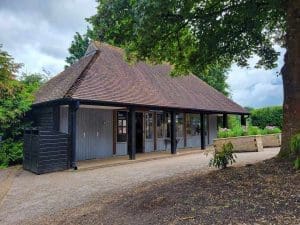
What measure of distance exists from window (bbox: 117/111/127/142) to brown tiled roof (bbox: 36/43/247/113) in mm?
1886

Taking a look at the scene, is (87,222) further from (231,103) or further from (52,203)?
(231,103)

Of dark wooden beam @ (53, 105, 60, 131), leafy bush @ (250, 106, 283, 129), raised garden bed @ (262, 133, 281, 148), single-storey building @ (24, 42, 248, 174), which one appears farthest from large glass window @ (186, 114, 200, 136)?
dark wooden beam @ (53, 105, 60, 131)

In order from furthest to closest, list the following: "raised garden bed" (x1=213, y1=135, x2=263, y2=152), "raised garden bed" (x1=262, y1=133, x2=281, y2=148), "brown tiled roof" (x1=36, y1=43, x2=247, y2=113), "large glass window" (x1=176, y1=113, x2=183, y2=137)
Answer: "large glass window" (x1=176, y1=113, x2=183, y2=137), "raised garden bed" (x1=262, y1=133, x2=281, y2=148), "raised garden bed" (x1=213, y1=135, x2=263, y2=152), "brown tiled roof" (x1=36, y1=43, x2=247, y2=113)

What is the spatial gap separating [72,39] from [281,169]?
116 feet

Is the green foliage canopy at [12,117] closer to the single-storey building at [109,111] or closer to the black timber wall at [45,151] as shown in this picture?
the single-storey building at [109,111]

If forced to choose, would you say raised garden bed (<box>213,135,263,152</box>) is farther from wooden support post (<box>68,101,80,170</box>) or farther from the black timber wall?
the black timber wall

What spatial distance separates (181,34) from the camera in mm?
12461

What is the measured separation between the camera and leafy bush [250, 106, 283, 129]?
90.3 ft

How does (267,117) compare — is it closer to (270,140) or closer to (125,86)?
(270,140)

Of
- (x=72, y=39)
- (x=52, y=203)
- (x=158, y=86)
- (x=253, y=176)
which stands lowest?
(x=52, y=203)

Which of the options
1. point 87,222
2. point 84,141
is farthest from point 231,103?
point 87,222

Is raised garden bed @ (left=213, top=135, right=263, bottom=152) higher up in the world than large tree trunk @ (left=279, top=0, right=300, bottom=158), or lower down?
lower down

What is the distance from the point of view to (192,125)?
24.5 meters

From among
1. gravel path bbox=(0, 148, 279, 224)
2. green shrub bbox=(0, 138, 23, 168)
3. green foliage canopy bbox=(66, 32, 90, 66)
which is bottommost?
gravel path bbox=(0, 148, 279, 224)
